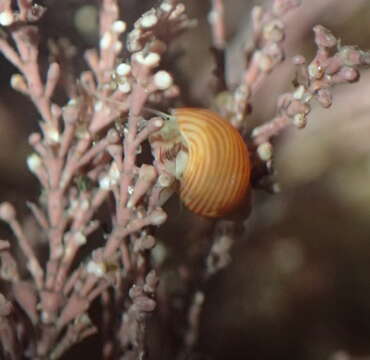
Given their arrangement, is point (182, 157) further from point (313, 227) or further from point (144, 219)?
point (313, 227)

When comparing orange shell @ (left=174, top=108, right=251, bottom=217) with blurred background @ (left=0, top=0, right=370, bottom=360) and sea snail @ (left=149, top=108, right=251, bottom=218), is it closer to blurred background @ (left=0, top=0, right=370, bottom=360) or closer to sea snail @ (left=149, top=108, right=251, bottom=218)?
sea snail @ (left=149, top=108, right=251, bottom=218)

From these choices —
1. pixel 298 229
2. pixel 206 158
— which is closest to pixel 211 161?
pixel 206 158

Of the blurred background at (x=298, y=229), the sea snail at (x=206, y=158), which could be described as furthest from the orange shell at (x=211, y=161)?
the blurred background at (x=298, y=229)

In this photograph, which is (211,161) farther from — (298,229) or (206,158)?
(298,229)

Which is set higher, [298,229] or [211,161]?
[211,161]

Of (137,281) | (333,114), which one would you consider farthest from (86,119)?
(333,114)

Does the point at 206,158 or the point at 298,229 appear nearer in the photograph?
the point at 206,158

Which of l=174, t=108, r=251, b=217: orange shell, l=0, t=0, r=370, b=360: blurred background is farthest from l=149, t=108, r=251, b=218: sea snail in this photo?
l=0, t=0, r=370, b=360: blurred background
